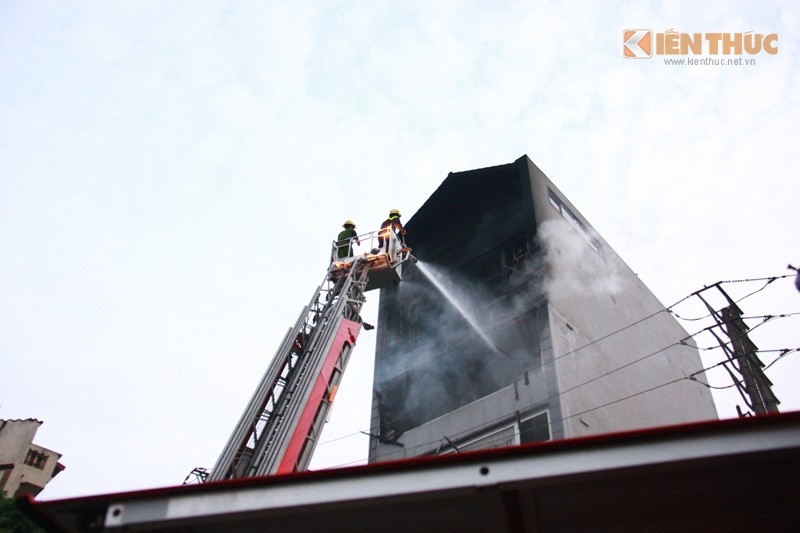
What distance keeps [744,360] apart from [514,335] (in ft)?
19.1

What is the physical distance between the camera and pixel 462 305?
63.7ft

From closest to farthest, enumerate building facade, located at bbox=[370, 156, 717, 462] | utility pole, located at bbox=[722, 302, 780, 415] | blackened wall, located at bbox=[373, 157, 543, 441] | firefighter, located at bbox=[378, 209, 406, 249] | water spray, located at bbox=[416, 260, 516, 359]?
1. utility pole, located at bbox=[722, 302, 780, 415]
2. firefighter, located at bbox=[378, 209, 406, 249]
3. building facade, located at bbox=[370, 156, 717, 462]
4. blackened wall, located at bbox=[373, 157, 543, 441]
5. water spray, located at bbox=[416, 260, 516, 359]

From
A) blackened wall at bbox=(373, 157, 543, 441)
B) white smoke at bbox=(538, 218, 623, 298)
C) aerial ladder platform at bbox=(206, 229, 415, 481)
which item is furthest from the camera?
white smoke at bbox=(538, 218, 623, 298)

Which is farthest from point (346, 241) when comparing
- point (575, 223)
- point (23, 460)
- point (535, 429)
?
point (23, 460)

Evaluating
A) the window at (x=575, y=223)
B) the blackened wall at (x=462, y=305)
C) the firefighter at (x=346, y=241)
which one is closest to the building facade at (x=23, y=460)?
the blackened wall at (x=462, y=305)

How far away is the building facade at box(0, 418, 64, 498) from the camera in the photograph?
25.3 m

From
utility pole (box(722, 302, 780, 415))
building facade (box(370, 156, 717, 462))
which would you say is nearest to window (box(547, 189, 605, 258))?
building facade (box(370, 156, 717, 462))

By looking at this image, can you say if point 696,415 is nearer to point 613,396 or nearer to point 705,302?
point 613,396

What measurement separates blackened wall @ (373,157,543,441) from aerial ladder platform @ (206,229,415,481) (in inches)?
195

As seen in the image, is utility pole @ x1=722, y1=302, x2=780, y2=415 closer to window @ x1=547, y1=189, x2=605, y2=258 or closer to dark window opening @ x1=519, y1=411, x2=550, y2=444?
dark window opening @ x1=519, y1=411, x2=550, y2=444

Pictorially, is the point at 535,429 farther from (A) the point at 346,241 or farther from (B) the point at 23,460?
(B) the point at 23,460

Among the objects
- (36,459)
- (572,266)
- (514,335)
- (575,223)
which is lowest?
(36,459)

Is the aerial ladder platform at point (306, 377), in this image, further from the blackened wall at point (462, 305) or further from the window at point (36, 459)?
the window at point (36, 459)

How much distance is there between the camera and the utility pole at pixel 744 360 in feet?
38.3
